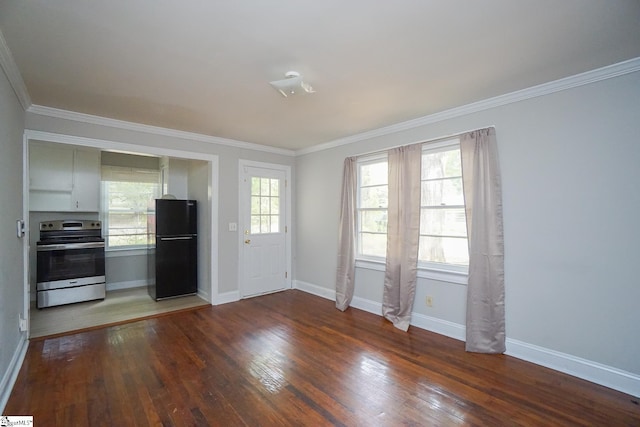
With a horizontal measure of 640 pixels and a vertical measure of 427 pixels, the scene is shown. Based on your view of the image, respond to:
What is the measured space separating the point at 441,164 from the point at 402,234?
0.94 metres

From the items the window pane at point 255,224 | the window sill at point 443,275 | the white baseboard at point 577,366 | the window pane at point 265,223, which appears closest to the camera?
the white baseboard at point 577,366

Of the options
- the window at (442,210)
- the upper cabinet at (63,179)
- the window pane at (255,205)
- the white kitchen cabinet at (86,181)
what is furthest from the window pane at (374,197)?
the white kitchen cabinet at (86,181)

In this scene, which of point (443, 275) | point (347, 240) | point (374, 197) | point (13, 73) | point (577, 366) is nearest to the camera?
point (13, 73)

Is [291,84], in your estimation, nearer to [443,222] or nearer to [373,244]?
[443,222]

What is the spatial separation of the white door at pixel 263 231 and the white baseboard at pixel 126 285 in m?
2.19

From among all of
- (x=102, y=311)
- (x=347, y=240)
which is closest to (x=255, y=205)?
(x=347, y=240)

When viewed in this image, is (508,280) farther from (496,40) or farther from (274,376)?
(274,376)

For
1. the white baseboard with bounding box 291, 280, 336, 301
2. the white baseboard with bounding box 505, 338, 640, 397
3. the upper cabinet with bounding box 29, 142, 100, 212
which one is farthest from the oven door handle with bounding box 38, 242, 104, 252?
the white baseboard with bounding box 505, 338, 640, 397

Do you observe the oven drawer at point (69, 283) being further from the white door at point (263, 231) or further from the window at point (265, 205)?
the window at point (265, 205)

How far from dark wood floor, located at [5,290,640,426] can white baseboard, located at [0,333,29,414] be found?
48 mm

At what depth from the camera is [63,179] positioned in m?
4.45

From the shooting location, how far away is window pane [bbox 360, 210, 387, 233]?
4.03m

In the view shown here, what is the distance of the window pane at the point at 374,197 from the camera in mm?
4016

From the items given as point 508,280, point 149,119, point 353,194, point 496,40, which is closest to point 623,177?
point 508,280
